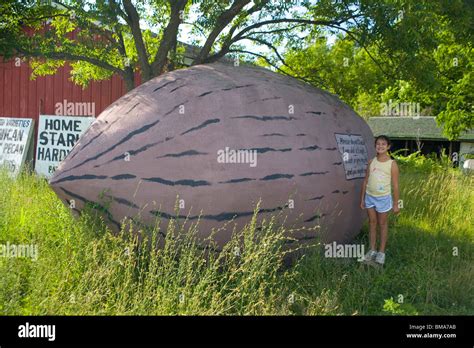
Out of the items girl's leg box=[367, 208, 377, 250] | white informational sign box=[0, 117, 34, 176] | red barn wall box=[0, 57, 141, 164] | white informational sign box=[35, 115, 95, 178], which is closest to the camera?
girl's leg box=[367, 208, 377, 250]

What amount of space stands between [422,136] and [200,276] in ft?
96.3

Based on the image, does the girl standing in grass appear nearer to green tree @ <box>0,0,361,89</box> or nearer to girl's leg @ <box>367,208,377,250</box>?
girl's leg @ <box>367,208,377,250</box>

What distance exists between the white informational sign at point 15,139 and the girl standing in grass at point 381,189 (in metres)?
8.63

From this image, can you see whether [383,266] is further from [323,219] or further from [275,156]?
[275,156]

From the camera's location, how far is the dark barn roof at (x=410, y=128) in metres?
29.9

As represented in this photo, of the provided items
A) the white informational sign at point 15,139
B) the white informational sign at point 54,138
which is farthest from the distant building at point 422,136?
the white informational sign at point 15,139

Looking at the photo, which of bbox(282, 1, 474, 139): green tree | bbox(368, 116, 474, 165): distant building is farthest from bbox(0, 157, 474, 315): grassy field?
bbox(368, 116, 474, 165): distant building

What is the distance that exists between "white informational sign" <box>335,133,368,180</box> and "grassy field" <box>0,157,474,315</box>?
0.93m

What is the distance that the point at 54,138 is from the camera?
1096cm

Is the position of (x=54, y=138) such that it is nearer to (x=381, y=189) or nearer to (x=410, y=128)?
(x=381, y=189)

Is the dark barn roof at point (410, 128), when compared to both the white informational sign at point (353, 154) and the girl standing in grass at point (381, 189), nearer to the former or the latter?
the white informational sign at point (353, 154)

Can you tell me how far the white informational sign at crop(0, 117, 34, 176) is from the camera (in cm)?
1137

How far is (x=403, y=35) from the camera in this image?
238 inches

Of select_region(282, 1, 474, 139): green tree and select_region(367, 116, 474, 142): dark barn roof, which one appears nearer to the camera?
select_region(282, 1, 474, 139): green tree
